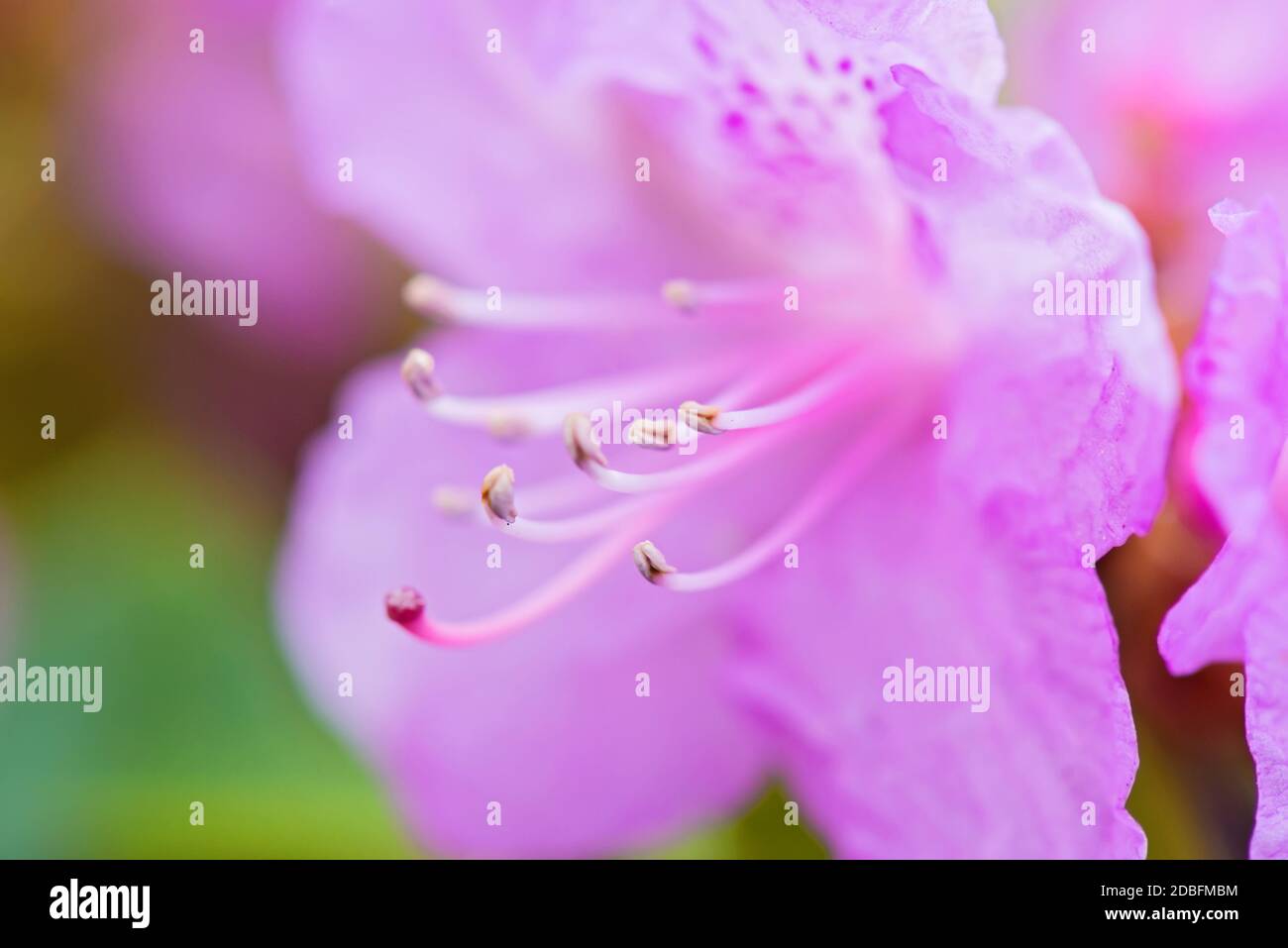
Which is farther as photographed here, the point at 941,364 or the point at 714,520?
the point at 714,520

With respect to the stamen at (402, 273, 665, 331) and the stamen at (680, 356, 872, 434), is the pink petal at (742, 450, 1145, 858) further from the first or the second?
the stamen at (402, 273, 665, 331)

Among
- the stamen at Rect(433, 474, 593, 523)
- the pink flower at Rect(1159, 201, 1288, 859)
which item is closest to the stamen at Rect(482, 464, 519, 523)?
the stamen at Rect(433, 474, 593, 523)

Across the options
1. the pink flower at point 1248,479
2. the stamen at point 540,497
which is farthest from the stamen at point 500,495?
the pink flower at point 1248,479

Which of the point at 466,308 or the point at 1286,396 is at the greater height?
the point at 466,308

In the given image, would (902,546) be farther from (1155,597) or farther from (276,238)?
(276,238)

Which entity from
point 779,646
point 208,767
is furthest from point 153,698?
point 779,646
